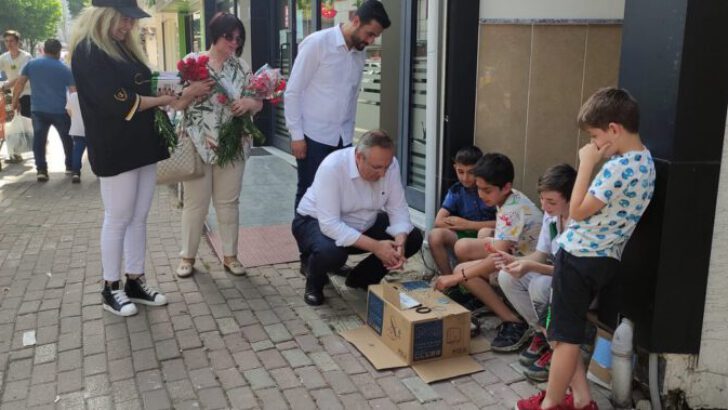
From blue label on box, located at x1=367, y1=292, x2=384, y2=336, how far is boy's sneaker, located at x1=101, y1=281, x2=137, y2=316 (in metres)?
1.41

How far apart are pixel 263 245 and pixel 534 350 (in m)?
2.68

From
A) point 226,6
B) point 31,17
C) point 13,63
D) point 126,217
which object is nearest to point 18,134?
point 13,63

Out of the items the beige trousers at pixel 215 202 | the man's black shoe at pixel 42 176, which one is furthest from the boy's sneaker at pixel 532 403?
the man's black shoe at pixel 42 176

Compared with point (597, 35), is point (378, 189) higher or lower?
lower

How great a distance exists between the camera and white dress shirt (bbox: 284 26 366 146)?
4.45m

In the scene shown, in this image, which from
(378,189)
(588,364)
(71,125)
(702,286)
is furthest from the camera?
(71,125)

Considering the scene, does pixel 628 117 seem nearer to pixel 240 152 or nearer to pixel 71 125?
pixel 240 152

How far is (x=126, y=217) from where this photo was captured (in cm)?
388

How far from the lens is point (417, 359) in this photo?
Result: 3334 millimetres

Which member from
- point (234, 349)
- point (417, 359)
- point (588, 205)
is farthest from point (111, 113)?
point (588, 205)

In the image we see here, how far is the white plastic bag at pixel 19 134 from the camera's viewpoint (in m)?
9.72

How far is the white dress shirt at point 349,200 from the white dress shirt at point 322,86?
0.56 m

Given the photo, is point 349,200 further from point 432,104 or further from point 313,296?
point 432,104

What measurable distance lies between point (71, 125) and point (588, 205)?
762 centimetres
